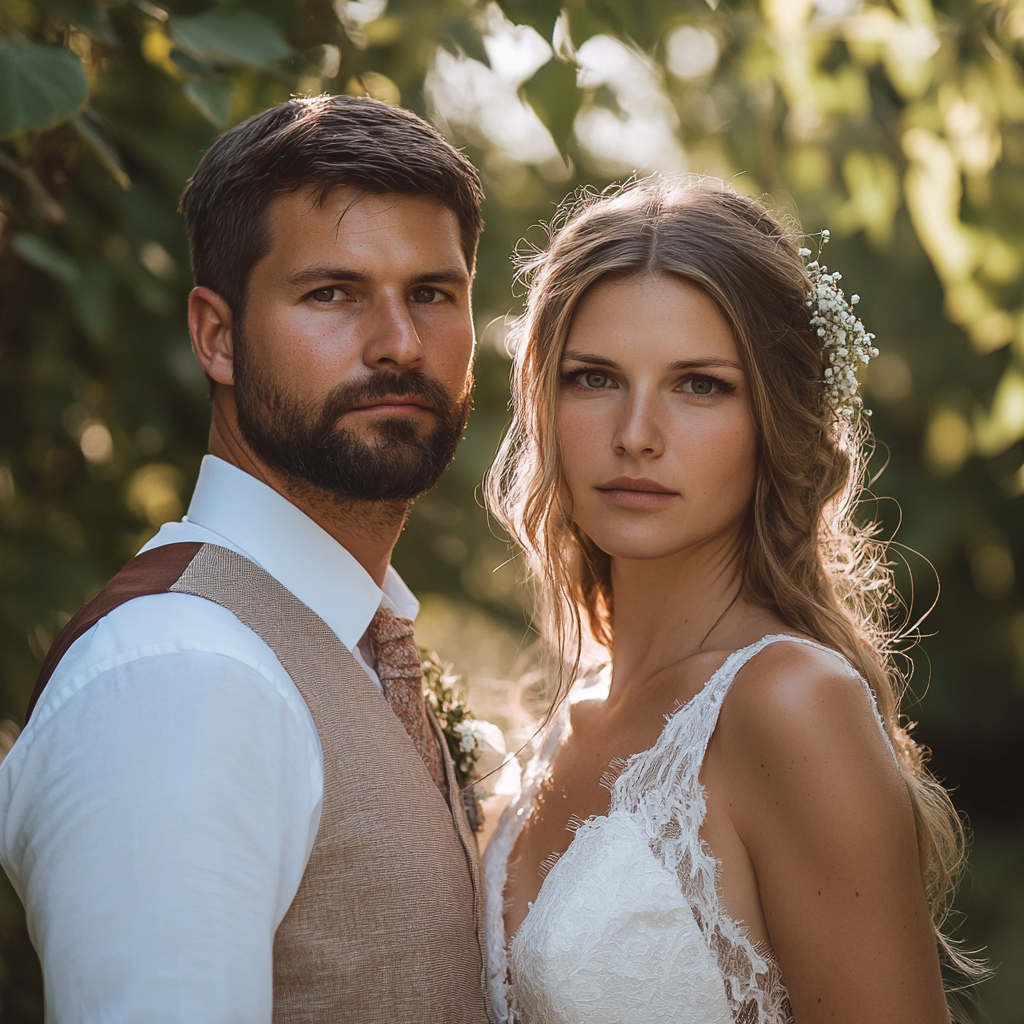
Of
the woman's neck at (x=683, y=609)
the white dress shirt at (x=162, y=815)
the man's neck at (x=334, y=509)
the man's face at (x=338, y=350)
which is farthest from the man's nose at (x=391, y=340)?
the woman's neck at (x=683, y=609)

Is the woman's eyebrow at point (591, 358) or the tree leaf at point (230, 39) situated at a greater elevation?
the tree leaf at point (230, 39)

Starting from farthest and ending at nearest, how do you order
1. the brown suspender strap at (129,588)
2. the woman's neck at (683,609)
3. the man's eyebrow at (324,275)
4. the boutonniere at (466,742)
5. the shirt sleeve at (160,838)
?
the boutonniere at (466,742) → the woman's neck at (683,609) → the man's eyebrow at (324,275) → the brown suspender strap at (129,588) → the shirt sleeve at (160,838)

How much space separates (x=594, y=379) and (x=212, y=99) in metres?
0.95

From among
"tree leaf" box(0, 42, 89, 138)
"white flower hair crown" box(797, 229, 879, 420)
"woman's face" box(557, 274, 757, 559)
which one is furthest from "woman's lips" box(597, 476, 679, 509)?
"tree leaf" box(0, 42, 89, 138)

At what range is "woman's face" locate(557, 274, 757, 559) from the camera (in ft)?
7.39

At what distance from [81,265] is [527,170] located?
2.25 meters

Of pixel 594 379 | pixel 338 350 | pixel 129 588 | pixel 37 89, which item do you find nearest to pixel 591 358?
pixel 594 379

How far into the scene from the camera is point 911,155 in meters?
2.96

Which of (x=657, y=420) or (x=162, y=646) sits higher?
(x=657, y=420)

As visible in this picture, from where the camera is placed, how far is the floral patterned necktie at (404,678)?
2186 mm

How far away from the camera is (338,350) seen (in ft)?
7.18

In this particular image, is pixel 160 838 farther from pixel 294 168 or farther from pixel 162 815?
pixel 294 168

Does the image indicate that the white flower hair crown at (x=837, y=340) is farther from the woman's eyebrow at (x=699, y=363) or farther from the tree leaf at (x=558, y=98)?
the tree leaf at (x=558, y=98)

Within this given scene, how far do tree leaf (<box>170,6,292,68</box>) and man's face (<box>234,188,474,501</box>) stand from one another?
28 cm
